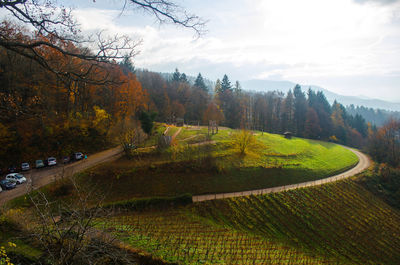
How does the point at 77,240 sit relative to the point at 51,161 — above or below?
above

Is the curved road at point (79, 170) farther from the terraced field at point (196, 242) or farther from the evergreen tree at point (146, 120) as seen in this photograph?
the terraced field at point (196, 242)

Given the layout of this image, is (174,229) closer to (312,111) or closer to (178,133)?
(178,133)

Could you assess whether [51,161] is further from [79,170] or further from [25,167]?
[79,170]

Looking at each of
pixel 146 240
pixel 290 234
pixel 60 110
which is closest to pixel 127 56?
pixel 146 240

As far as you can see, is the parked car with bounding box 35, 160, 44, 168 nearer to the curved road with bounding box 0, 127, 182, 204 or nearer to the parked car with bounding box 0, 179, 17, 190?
the curved road with bounding box 0, 127, 182, 204

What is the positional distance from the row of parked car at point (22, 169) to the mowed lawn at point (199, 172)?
4.49m

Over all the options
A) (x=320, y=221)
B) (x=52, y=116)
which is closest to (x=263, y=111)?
(x=320, y=221)

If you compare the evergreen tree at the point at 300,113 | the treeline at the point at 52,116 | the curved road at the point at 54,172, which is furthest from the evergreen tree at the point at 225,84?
the curved road at the point at 54,172

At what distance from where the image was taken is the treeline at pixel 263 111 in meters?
51.4

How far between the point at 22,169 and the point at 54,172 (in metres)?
3.63

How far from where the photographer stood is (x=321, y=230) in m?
15.5

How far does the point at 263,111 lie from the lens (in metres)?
A: 58.8

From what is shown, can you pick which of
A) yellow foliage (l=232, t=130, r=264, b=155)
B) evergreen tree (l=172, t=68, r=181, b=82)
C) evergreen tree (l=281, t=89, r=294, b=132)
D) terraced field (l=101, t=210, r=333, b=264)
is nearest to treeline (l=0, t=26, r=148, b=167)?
terraced field (l=101, t=210, r=333, b=264)

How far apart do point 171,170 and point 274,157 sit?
14817 millimetres
